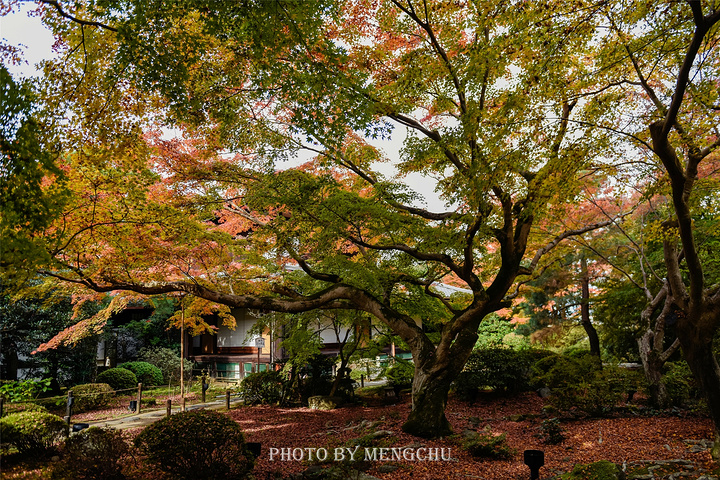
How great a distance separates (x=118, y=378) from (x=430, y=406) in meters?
12.0

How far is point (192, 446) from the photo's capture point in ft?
16.8

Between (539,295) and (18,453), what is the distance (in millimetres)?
17009

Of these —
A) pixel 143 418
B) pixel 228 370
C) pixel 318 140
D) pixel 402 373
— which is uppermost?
pixel 318 140

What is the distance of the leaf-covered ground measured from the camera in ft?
20.1

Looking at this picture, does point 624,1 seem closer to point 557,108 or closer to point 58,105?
point 557,108

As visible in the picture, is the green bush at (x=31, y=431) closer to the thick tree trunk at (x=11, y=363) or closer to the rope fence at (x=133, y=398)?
the rope fence at (x=133, y=398)

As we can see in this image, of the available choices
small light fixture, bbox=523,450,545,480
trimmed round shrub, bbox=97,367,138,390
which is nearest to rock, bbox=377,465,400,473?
small light fixture, bbox=523,450,545,480

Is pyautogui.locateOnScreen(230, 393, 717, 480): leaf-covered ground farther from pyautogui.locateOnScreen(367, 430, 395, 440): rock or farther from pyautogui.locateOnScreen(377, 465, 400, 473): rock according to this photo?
pyautogui.locateOnScreen(367, 430, 395, 440): rock

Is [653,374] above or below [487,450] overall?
above

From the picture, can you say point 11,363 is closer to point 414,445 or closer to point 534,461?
point 414,445

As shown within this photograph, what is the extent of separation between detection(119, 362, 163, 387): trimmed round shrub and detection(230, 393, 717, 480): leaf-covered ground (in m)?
6.73

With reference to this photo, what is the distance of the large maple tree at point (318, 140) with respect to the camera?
4.86 metres

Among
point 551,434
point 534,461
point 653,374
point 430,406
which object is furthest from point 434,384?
point 653,374

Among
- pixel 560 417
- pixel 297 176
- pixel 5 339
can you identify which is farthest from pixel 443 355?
pixel 5 339
